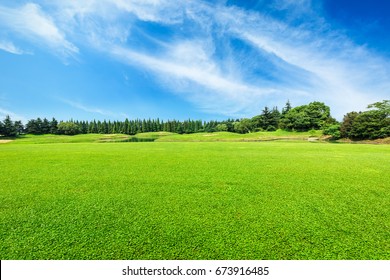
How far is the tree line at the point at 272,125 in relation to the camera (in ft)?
131

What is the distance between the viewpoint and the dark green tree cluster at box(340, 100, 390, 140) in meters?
38.5

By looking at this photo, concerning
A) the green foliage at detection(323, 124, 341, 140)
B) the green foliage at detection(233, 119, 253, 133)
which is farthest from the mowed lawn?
the green foliage at detection(233, 119, 253, 133)

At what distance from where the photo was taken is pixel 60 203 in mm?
4758

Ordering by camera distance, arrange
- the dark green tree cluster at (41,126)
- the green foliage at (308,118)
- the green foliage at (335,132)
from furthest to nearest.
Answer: the dark green tree cluster at (41,126), the green foliage at (308,118), the green foliage at (335,132)

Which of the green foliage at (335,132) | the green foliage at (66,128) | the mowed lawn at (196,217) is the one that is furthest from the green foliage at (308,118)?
the green foliage at (66,128)

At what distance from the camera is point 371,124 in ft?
127

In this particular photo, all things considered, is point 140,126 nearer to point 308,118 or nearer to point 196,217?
point 308,118

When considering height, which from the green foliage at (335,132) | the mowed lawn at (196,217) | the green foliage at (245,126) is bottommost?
the mowed lawn at (196,217)

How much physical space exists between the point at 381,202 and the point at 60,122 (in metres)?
113

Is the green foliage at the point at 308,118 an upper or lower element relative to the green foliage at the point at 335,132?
upper

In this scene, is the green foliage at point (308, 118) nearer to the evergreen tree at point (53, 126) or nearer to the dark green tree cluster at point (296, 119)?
the dark green tree cluster at point (296, 119)

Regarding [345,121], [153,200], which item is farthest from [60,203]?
[345,121]

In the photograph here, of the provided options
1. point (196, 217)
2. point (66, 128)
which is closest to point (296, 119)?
point (196, 217)
